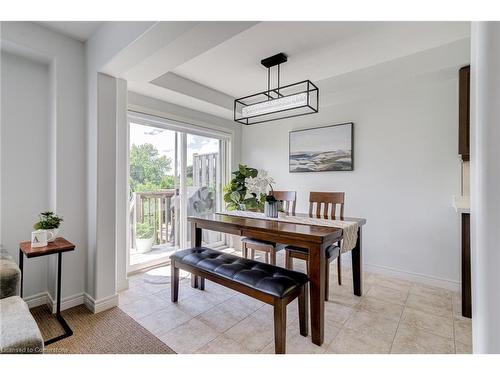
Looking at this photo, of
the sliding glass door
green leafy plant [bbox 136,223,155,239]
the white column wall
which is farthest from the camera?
green leafy plant [bbox 136,223,155,239]

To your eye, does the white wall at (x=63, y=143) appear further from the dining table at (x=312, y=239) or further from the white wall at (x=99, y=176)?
the dining table at (x=312, y=239)

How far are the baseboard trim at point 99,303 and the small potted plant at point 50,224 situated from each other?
637 millimetres

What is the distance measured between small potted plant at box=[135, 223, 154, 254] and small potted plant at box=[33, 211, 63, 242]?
126 centimetres

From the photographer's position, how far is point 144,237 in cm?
325

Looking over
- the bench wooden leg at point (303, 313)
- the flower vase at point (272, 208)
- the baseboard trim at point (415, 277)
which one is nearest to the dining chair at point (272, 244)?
the flower vase at point (272, 208)

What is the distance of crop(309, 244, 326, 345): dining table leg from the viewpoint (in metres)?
1.65

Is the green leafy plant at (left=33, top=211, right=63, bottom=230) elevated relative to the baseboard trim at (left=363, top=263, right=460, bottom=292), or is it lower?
elevated

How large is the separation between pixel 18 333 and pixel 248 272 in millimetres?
1243

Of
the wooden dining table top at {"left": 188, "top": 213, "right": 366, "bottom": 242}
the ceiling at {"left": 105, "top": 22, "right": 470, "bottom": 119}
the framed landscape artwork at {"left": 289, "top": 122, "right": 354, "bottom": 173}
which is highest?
the ceiling at {"left": 105, "top": 22, "right": 470, "bottom": 119}

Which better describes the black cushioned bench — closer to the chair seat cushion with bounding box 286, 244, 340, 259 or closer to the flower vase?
the chair seat cushion with bounding box 286, 244, 340, 259

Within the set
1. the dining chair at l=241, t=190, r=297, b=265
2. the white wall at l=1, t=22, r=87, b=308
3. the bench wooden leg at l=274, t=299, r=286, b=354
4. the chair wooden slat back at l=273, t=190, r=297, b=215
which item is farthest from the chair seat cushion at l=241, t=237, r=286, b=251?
the white wall at l=1, t=22, r=87, b=308
